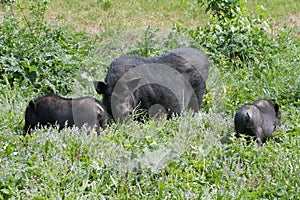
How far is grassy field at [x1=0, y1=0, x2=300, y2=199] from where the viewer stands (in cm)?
558

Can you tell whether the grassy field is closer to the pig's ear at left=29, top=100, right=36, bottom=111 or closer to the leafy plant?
the leafy plant

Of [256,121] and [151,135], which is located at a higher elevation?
[256,121]

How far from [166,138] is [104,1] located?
857 centimetres

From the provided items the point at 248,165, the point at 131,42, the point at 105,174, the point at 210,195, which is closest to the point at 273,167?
the point at 248,165

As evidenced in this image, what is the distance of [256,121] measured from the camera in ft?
22.1

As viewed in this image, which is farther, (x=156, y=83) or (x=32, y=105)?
(x=156, y=83)

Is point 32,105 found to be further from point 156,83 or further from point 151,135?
point 156,83

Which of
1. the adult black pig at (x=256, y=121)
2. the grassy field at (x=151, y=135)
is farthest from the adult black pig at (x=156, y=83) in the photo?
the adult black pig at (x=256, y=121)

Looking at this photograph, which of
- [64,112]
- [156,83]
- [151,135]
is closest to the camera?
[151,135]

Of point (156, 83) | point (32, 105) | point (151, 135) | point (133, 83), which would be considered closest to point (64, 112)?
point (32, 105)

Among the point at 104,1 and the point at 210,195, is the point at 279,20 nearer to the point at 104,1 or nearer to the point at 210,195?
the point at 104,1

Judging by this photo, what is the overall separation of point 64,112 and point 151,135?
105 centimetres

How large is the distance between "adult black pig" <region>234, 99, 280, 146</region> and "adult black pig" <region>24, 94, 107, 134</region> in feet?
5.14

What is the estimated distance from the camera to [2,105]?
7.68 m
